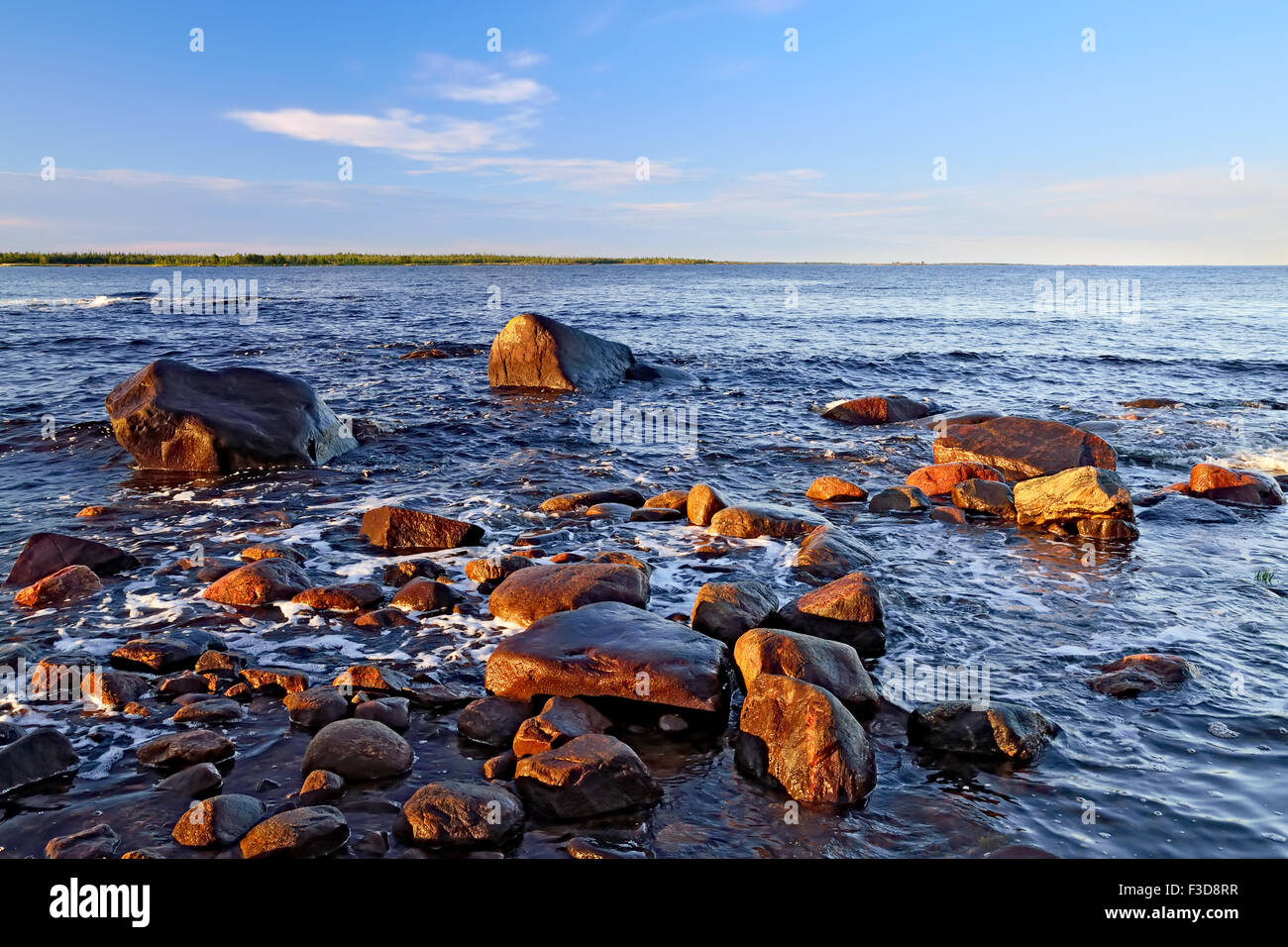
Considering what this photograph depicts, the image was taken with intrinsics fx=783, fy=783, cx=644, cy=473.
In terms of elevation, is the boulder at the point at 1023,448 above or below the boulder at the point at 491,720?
above

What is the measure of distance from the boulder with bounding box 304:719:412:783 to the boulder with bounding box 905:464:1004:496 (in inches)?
360

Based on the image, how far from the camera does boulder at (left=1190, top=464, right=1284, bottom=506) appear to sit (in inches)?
451

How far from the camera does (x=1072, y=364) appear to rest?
29219mm

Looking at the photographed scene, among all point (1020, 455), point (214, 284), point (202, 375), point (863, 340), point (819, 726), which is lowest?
point (819, 726)

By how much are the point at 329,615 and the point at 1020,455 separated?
1077 centimetres

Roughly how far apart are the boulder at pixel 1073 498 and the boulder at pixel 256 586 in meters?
9.07

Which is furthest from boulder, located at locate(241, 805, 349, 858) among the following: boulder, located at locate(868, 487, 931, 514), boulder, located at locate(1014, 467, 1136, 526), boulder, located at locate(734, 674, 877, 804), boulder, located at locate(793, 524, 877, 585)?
boulder, located at locate(1014, 467, 1136, 526)

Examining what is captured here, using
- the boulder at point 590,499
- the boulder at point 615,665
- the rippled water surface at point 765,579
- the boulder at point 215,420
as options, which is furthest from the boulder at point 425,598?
the boulder at point 215,420

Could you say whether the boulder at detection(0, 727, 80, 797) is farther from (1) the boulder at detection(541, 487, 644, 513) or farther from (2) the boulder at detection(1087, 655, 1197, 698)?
(2) the boulder at detection(1087, 655, 1197, 698)

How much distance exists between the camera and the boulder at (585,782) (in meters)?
4.62

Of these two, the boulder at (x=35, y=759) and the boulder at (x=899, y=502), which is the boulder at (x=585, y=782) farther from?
the boulder at (x=899, y=502)

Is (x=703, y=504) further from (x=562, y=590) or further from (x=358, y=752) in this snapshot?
(x=358, y=752)

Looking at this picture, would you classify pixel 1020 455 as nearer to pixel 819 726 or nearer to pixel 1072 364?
pixel 819 726
